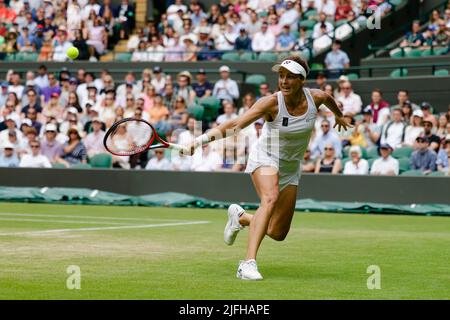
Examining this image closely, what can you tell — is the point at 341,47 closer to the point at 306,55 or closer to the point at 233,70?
the point at 306,55

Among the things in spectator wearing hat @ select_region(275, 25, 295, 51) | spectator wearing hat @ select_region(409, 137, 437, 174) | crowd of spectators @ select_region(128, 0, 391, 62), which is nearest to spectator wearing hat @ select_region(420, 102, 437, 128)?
spectator wearing hat @ select_region(409, 137, 437, 174)

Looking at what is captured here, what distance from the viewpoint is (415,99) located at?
21.4 meters

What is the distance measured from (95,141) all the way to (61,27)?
732 cm

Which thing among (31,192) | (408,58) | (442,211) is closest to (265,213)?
(442,211)

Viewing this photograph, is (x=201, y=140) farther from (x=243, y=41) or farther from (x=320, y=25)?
(x=243, y=41)

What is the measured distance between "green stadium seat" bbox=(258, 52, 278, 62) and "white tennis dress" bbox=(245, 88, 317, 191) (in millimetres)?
14398

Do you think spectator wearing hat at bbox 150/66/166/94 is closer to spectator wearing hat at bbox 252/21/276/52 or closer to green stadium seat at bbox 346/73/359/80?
spectator wearing hat at bbox 252/21/276/52

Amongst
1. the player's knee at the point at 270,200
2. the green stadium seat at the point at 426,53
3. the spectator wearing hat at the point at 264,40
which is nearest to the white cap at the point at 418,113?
the green stadium seat at the point at 426,53

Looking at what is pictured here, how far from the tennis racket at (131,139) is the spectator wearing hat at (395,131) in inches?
186

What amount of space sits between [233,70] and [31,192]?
20.3 ft

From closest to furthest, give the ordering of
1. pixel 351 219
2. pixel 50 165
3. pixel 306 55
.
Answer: pixel 351 219 → pixel 50 165 → pixel 306 55

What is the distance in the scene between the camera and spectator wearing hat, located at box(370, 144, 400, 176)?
1845 cm

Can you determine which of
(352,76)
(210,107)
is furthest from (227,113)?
(352,76)

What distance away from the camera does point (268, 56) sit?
23984 millimetres
